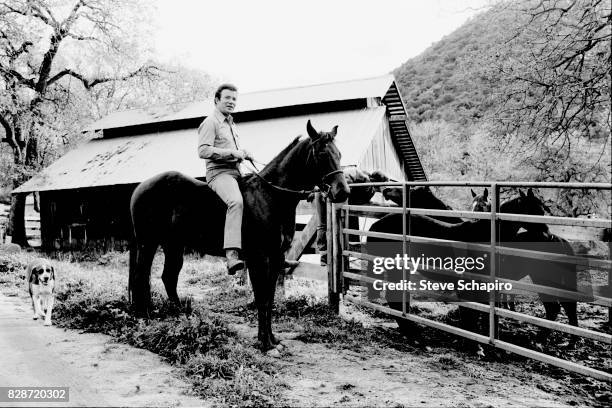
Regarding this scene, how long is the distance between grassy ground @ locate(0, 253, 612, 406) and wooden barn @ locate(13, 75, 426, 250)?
8926 mm

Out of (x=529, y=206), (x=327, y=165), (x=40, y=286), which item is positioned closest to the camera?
(x=327, y=165)

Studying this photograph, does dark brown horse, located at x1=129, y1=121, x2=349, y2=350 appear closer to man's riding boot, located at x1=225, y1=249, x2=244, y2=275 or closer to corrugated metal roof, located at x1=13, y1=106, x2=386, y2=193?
man's riding boot, located at x1=225, y1=249, x2=244, y2=275

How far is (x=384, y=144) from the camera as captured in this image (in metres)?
19.3

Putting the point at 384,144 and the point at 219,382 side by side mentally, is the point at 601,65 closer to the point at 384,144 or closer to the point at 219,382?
the point at 219,382

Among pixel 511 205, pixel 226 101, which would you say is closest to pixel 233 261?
pixel 226 101

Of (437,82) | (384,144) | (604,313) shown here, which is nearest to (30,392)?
(604,313)

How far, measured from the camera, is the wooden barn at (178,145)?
56.5 ft

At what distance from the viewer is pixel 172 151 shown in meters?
19.0

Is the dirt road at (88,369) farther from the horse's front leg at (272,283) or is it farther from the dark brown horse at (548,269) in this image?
the dark brown horse at (548,269)

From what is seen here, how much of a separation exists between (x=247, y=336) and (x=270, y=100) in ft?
54.8

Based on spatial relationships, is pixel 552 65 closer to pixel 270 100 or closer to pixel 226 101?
pixel 226 101

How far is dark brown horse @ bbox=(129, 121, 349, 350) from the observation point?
4805 mm

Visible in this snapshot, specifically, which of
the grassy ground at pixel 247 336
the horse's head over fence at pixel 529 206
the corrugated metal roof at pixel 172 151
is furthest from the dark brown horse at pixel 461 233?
the corrugated metal roof at pixel 172 151

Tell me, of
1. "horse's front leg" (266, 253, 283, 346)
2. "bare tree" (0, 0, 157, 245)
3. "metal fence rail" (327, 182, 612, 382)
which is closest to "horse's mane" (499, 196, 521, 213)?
"metal fence rail" (327, 182, 612, 382)
